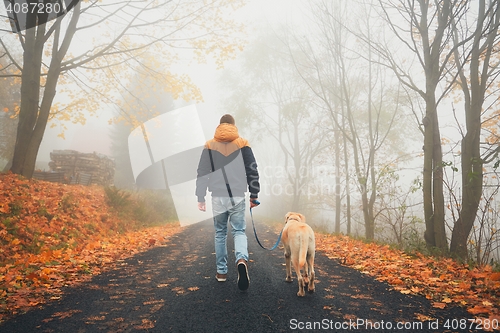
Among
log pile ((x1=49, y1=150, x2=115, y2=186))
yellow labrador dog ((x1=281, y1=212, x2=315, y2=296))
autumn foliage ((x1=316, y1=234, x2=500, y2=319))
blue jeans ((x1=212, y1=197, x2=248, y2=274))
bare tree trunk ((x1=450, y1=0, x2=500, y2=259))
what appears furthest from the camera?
log pile ((x1=49, y1=150, x2=115, y2=186))

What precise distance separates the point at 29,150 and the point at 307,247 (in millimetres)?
9515

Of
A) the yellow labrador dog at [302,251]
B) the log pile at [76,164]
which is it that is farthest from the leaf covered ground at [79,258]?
the log pile at [76,164]

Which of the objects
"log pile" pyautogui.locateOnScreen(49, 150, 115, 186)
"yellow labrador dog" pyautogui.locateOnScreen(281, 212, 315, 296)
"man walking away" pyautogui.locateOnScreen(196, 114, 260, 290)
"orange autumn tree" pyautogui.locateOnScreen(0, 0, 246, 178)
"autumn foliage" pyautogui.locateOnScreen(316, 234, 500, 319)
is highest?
"orange autumn tree" pyautogui.locateOnScreen(0, 0, 246, 178)

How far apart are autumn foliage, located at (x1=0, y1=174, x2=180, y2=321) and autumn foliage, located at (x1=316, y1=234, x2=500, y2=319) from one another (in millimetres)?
4911

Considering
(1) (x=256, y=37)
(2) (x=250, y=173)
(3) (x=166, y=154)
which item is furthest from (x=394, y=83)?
(3) (x=166, y=154)

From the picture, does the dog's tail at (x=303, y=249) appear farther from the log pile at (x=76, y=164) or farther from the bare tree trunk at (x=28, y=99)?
the log pile at (x=76, y=164)

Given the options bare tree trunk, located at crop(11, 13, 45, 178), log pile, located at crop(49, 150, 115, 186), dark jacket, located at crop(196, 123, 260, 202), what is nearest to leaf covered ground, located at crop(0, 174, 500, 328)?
bare tree trunk, located at crop(11, 13, 45, 178)

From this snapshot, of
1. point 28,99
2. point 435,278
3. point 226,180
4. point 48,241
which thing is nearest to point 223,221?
point 226,180

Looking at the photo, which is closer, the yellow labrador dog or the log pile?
the yellow labrador dog

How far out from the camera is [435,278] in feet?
13.3

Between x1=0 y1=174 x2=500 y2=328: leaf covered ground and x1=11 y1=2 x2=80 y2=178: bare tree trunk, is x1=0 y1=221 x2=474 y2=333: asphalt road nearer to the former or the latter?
x1=0 y1=174 x2=500 y2=328: leaf covered ground

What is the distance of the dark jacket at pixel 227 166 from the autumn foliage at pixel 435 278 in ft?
8.74

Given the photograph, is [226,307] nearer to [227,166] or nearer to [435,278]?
→ [227,166]

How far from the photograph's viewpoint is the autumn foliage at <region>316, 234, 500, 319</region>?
314cm
